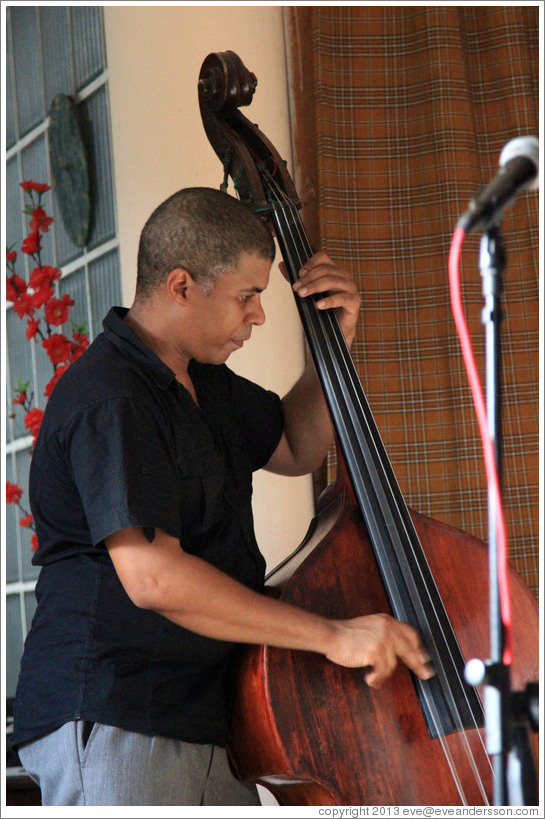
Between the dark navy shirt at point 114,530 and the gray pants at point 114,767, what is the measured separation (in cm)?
2

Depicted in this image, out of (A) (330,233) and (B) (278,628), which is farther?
(A) (330,233)

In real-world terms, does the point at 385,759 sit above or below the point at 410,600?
below

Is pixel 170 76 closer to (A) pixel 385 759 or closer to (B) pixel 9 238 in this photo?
(B) pixel 9 238

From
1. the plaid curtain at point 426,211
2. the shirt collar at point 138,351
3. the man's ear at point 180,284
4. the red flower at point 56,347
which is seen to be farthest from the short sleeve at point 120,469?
the plaid curtain at point 426,211

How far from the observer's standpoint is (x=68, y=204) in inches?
106

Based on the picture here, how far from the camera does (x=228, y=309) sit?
1312 millimetres

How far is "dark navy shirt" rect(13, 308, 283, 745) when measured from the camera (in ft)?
3.67

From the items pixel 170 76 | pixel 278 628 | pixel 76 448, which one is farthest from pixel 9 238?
pixel 278 628

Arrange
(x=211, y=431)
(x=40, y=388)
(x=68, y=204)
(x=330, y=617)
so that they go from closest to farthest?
(x=330, y=617)
(x=211, y=431)
(x=68, y=204)
(x=40, y=388)

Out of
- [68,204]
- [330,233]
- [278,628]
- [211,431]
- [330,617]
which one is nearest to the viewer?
[278,628]

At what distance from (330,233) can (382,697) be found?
122cm

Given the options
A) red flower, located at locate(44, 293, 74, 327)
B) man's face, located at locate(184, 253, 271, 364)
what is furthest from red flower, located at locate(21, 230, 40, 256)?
man's face, located at locate(184, 253, 271, 364)

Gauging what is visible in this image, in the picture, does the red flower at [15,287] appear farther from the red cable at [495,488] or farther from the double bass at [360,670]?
the red cable at [495,488]

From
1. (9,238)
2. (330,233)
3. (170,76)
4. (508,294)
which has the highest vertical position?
(170,76)
